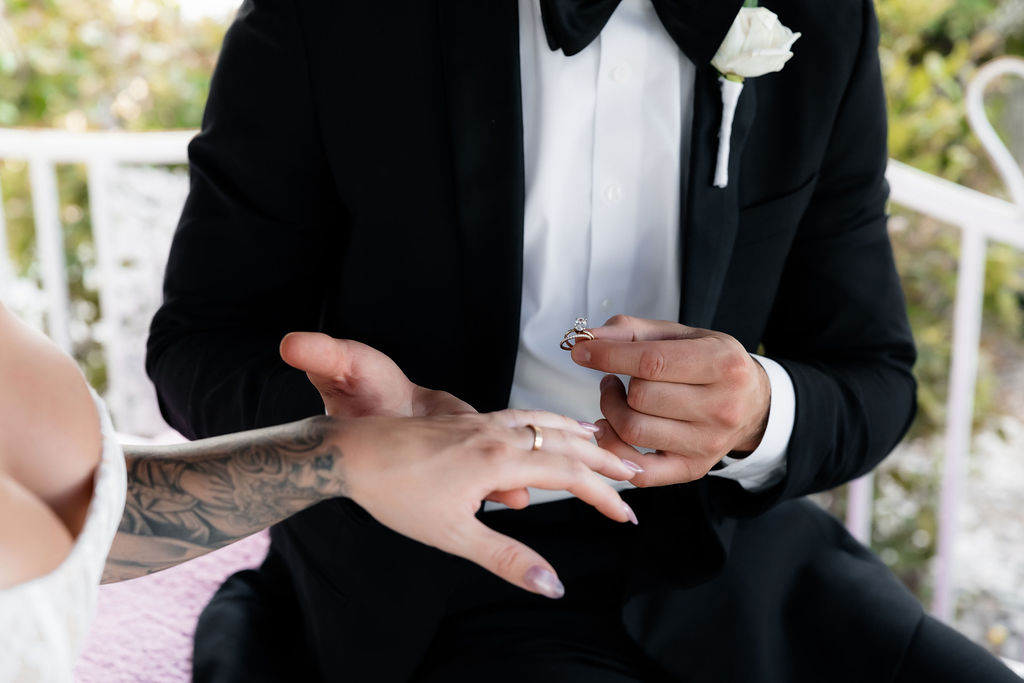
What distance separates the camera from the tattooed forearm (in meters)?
0.86

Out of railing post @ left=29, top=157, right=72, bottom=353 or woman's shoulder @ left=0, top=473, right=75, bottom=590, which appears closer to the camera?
woman's shoulder @ left=0, top=473, right=75, bottom=590

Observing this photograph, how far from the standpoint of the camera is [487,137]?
1074 mm

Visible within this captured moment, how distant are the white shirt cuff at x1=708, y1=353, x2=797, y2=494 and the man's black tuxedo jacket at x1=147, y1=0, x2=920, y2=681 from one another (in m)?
0.01

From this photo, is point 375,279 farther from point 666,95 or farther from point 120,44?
point 120,44

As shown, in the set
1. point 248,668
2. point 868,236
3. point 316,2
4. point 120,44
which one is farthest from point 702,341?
point 120,44

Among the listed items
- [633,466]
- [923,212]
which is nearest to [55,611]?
[633,466]

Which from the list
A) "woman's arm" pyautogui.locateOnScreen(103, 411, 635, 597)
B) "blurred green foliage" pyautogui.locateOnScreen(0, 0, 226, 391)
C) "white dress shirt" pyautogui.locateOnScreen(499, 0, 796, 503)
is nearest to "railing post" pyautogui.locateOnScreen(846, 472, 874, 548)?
"white dress shirt" pyautogui.locateOnScreen(499, 0, 796, 503)

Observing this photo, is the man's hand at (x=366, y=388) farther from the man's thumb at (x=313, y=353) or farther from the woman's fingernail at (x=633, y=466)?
the woman's fingernail at (x=633, y=466)

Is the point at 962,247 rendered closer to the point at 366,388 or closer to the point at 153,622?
the point at 366,388

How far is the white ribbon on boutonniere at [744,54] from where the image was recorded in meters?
1.06

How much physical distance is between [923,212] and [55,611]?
1.86 m

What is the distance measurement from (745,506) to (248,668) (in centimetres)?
66

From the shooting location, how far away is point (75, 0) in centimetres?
350

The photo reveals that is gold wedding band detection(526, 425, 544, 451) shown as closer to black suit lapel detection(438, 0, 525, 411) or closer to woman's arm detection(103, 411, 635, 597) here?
woman's arm detection(103, 411, 635, 597)
